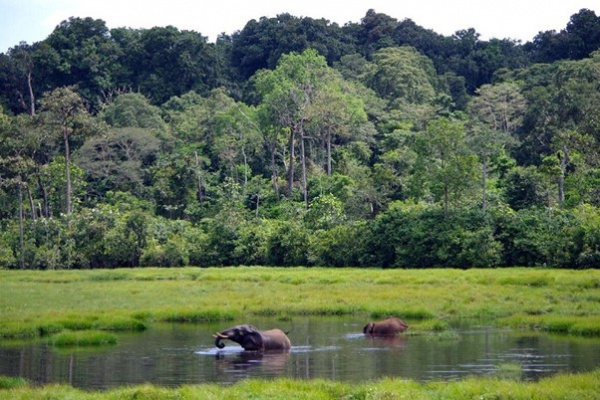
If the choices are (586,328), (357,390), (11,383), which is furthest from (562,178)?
(11,383)

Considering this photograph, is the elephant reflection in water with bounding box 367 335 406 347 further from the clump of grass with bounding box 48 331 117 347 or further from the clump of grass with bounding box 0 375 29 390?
the clump of grass with bounding box 0 375 29 390

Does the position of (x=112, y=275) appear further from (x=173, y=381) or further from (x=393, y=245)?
(x=173, y=381)

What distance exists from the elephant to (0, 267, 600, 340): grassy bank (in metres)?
4.70

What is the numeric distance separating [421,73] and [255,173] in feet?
65.1

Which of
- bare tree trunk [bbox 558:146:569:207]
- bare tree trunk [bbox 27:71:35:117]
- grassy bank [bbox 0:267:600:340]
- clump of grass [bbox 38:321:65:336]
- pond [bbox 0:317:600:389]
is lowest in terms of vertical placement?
pond [bbox 0:317:600:389]

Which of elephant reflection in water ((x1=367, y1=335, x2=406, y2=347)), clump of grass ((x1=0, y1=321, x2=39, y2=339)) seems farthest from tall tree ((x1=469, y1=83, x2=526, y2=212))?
clump of grass ((x1=0, y1=321, x2=39, y2=339))

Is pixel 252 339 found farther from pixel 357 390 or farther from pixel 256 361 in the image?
pixel 357 390

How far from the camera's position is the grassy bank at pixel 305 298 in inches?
1105

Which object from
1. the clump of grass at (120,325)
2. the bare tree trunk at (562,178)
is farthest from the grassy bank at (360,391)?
the bare tree trunk at (562,178)

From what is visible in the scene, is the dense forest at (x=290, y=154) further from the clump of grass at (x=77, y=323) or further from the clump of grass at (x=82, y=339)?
the clump of grass at (x=82, y=339)

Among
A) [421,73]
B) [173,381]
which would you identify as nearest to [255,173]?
[421,73]

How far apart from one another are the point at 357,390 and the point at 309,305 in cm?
1611

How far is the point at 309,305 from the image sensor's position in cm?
3244

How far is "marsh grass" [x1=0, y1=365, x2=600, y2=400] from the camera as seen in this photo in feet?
51.9
